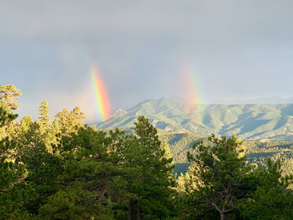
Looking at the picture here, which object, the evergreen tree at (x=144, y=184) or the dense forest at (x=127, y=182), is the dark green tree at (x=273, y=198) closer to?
the dense forest at (x=127, y=182)

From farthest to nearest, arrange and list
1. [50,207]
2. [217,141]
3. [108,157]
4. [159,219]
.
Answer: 1. [217,141]
2. [159,219]
3. [108,157]
4. [50,207]

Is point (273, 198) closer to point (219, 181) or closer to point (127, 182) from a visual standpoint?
point (219, 181)

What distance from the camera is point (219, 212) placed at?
2053 centimetres

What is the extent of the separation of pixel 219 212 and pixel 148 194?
7001 mm

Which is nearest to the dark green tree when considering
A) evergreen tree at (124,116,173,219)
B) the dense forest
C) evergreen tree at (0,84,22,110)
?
the dense forest

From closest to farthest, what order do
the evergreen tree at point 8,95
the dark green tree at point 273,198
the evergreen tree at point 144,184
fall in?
the dark green tree at point 273,198 → the evergreen tree at point 144,184 → the evergreen tree at point 8,95

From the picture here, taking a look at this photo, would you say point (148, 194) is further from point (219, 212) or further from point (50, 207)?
point (50, 207)

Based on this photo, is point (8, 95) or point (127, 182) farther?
point (8, 95)

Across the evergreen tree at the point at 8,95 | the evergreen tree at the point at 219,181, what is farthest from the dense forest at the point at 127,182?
the evergreen tree at the point at 8,95

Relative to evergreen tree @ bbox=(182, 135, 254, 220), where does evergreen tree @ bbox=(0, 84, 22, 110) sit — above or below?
above

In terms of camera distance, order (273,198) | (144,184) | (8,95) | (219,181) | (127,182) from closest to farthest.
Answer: (273,198), (127,182), (219,181), (144,184), (8,95)

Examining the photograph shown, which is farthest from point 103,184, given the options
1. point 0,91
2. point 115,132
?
point 0,91

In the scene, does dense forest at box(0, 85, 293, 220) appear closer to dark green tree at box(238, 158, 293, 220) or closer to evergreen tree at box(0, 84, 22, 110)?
dark green tree at box(238, 158, 293, 220)

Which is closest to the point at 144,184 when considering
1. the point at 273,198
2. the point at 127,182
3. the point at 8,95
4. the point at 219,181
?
the point at 127,182
